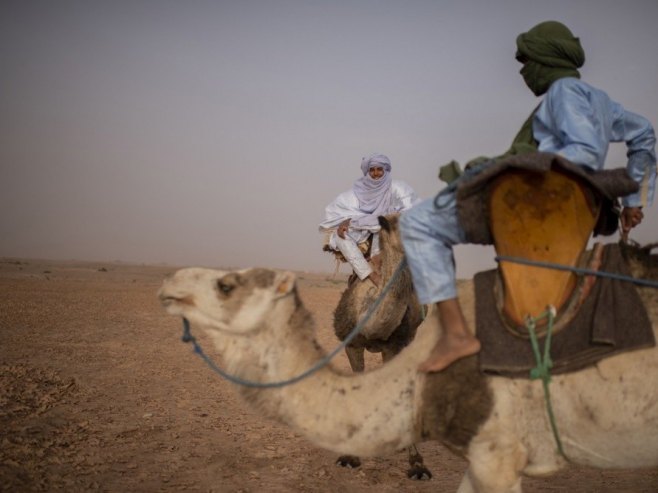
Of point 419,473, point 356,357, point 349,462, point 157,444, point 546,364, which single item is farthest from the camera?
point 356,357

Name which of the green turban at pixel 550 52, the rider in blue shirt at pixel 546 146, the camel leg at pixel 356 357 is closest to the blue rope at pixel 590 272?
the rider in blue shirt at pixel 546 146

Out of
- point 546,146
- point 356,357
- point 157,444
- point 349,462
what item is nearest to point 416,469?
point 349,462

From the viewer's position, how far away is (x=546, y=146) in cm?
291

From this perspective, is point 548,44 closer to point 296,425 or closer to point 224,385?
point 296,425

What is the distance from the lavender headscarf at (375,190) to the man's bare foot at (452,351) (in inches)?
154

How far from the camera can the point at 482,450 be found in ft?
8.67

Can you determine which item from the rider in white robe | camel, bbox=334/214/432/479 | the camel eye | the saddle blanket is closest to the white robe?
the rider in white robe

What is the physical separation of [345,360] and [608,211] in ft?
28.0

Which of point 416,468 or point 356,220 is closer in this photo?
point 416,468

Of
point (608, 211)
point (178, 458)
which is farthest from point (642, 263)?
point (178, 458)

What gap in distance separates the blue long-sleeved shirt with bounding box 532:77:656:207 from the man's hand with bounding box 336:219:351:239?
3622 millimetres

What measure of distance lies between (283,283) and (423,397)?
109 centimetres

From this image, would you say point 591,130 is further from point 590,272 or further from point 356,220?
point 356,220

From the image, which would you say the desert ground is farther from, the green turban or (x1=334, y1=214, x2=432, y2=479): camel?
the green turban
